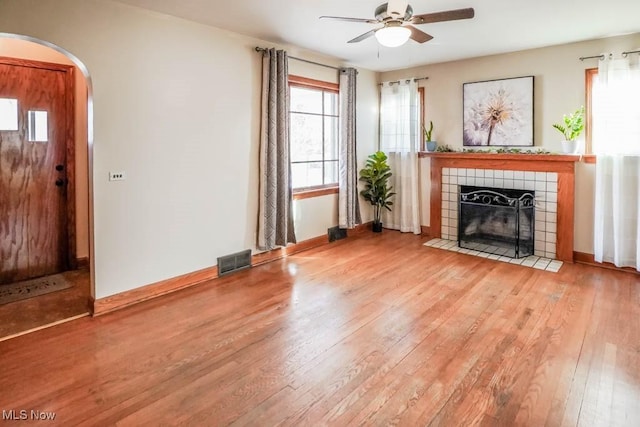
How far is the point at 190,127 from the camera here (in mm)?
3998

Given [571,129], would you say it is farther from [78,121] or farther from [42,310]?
[42,310]

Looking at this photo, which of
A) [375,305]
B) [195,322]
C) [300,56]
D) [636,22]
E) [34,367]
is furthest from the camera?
[300,56]

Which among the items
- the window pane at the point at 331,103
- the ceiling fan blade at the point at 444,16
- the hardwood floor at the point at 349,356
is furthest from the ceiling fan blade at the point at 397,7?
the window pane at the point at 331,103

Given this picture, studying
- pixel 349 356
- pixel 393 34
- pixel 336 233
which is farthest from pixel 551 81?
pixel 349 356

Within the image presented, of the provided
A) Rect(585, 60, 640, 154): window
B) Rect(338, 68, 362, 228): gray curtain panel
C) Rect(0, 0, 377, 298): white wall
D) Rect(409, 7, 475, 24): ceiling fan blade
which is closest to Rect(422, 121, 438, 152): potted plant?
Rect(338, 68, 362, 228): gray curtain panel

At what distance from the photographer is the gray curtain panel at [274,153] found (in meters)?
4.60

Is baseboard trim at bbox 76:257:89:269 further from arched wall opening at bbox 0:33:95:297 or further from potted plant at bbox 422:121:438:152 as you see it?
potted plant at bbox 422:121:438:152

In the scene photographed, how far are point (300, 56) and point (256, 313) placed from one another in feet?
10.8

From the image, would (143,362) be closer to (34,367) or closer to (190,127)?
(34,367)

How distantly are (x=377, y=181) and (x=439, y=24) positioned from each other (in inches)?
107

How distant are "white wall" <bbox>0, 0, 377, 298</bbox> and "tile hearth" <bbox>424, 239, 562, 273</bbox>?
2.68m

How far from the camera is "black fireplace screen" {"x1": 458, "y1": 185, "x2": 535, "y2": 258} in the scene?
5.09 metres

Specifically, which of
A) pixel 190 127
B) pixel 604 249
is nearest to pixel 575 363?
pixel 604 249

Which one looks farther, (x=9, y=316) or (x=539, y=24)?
(x=539, y=24)
